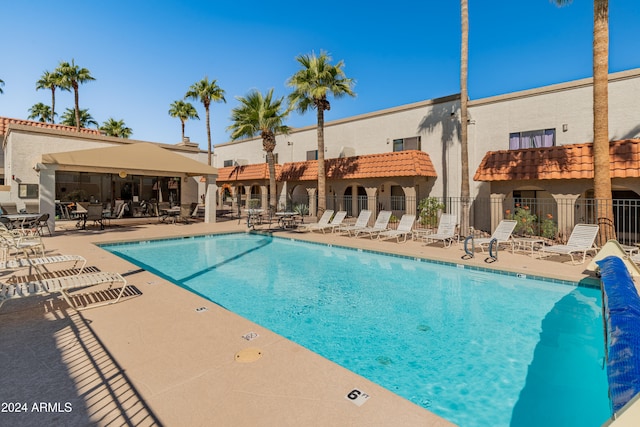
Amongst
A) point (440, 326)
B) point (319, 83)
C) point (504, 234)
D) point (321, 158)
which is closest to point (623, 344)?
point (440, 326)

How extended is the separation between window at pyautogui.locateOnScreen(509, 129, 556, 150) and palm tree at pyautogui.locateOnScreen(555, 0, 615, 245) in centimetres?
538

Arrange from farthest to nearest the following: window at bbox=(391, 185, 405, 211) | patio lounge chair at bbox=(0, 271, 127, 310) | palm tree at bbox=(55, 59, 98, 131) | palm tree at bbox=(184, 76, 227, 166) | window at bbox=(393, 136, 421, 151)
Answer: palm tree at bbox=(55, 59, 98, 131), palm tree at bbox=(184, 76, 227, 166), window at bbox=(391, 185, 405, 211), window at bbox=(393, 136, 421, 151), patio lounge chair at bbox=(0, 271, 127, 310)

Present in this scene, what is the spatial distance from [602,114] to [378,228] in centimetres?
842

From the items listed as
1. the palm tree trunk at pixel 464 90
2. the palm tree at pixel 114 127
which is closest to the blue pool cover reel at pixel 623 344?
the palm tree trunk at pixel 464 90

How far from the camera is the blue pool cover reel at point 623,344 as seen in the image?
1861mm

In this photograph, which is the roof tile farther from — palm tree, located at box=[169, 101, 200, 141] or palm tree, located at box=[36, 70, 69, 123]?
palm tree, located at box=[36, 70, 69, 123]

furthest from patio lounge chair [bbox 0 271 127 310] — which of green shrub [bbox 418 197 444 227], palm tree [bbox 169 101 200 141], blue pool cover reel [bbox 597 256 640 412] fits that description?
palm tree [bbox 169 101 200 141]

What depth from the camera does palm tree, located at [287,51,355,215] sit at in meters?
17.6

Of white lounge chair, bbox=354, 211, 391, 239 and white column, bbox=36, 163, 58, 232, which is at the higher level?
white column, bbox=36, 163, 58, 232

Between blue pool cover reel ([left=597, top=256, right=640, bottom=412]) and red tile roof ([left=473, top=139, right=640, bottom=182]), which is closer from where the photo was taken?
blue pool cover reel ([left=597, top=256, right=640, bottom=412])

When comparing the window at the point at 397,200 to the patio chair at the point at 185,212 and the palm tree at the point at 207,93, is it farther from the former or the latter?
the palm tree at the point at 207,93

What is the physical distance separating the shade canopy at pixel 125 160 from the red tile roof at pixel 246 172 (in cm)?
766

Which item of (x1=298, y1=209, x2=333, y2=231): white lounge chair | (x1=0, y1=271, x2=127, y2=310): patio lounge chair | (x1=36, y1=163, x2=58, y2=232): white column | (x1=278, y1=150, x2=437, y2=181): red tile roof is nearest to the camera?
(x1=0, y1=271, x2=127, y2=310): patio lounge chair

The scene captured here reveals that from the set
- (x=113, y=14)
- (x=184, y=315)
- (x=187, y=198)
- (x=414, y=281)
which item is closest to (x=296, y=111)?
(x=113, y=14)
